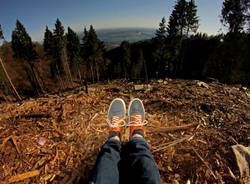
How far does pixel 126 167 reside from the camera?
2.67m

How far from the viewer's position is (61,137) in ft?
12.8

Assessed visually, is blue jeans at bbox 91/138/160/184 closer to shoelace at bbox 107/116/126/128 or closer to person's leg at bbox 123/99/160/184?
person's leg at bbox 123/99/160/184

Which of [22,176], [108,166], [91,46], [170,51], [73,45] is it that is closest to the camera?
[108,166]

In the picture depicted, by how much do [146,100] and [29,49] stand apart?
3389cm

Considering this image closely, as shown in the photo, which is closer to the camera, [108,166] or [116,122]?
[108,166]

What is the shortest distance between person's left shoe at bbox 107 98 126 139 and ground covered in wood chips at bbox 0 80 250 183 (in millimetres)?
302

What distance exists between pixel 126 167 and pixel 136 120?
136 centimetres

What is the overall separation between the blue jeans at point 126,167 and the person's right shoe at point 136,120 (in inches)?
20.2

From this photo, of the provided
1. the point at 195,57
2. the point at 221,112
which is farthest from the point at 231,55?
the point at 221,112

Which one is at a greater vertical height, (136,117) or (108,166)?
(108,166)

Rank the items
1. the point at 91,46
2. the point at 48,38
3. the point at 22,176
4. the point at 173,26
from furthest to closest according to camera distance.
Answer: the point at 91,46
the point at 48,38
the point at 173,26
the point at 22,176

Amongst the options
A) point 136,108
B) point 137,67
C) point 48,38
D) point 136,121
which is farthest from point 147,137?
point 137,67

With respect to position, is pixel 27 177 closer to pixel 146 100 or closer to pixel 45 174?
pixel 45 174

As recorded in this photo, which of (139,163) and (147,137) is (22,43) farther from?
(139,163)
